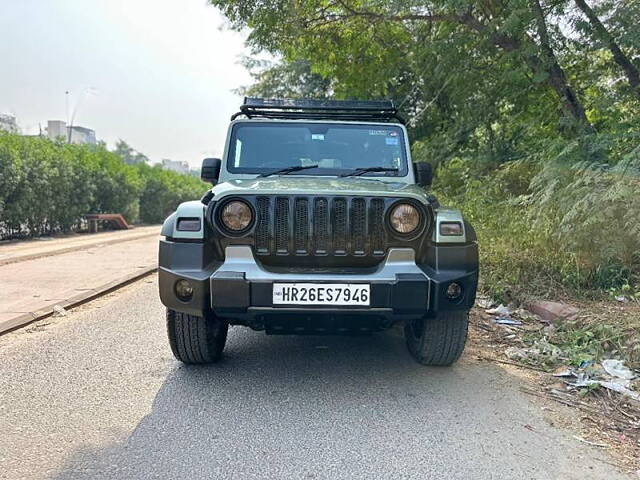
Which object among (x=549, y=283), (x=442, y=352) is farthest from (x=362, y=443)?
(x=549, y=283)

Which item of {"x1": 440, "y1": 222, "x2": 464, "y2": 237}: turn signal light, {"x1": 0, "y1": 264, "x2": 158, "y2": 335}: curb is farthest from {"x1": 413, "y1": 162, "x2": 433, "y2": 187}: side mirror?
{"x1": 0, "y1": 264, "x2": 158, "y2": 335}: curb

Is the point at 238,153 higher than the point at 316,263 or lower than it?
higher

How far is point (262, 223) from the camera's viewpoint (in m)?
3.48

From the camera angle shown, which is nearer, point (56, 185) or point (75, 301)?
point (75, 301)

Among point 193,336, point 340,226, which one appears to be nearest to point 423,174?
point 340,226

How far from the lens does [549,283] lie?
5.89 metres

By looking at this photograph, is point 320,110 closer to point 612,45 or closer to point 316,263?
point 316,263

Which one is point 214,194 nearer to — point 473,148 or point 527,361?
point 527,361

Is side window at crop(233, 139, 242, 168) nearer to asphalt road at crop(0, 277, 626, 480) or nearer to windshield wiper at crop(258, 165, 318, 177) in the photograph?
windshield wiper at crop(258, 165, 318, 177)

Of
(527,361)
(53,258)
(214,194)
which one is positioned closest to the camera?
(214,194)

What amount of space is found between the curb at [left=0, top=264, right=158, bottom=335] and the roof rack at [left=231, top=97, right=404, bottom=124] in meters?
2.98

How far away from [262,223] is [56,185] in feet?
54.7

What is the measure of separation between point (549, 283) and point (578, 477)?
3.71 meters

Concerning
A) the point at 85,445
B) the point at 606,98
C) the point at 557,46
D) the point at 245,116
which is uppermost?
the point at 557,46
